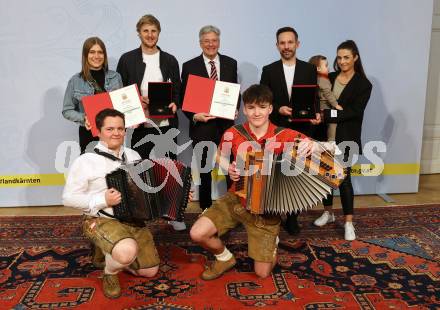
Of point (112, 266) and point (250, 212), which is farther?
point (250, 212)


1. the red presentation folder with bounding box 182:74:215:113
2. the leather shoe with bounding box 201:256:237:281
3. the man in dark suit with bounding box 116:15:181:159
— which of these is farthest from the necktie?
the leather shoe with bounding box 201:256:237:281

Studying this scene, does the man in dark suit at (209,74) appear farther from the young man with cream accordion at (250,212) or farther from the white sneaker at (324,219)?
the white sneaker at (324,219)

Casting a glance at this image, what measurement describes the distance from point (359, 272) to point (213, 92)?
1797mm

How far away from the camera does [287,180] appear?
285 centimetres

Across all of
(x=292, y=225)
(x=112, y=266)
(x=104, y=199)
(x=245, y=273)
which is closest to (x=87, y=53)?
Result: (x=104, y=199)

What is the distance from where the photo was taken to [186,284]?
10.0 feet

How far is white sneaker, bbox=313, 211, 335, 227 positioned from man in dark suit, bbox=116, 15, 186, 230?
1557 mm

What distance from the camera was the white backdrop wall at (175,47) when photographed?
4340 mm

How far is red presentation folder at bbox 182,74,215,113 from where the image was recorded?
3.76 metres

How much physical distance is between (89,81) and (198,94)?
0.88m

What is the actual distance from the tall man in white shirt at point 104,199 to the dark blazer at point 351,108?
1.78 metres

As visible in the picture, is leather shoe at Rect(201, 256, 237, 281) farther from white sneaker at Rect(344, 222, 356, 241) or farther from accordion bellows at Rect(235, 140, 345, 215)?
white sneaker at Rect(344, 222, 356, 241)

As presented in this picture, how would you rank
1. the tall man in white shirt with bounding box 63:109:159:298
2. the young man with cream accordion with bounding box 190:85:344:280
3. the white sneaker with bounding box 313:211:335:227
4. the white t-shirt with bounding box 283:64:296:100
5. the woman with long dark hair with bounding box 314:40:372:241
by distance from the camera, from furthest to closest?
the white sneaker with bounding box 313:211:335:227, the white t-shirt with bounding box 283:64:296:100, the woman with long dark hair with bounding box 314:40:372:241, the young man with cream accordion with bounding box 190:85:344:280, the tall man in white shirt with bounding box 63:109:159:298

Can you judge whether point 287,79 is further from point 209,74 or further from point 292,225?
point 292,225
